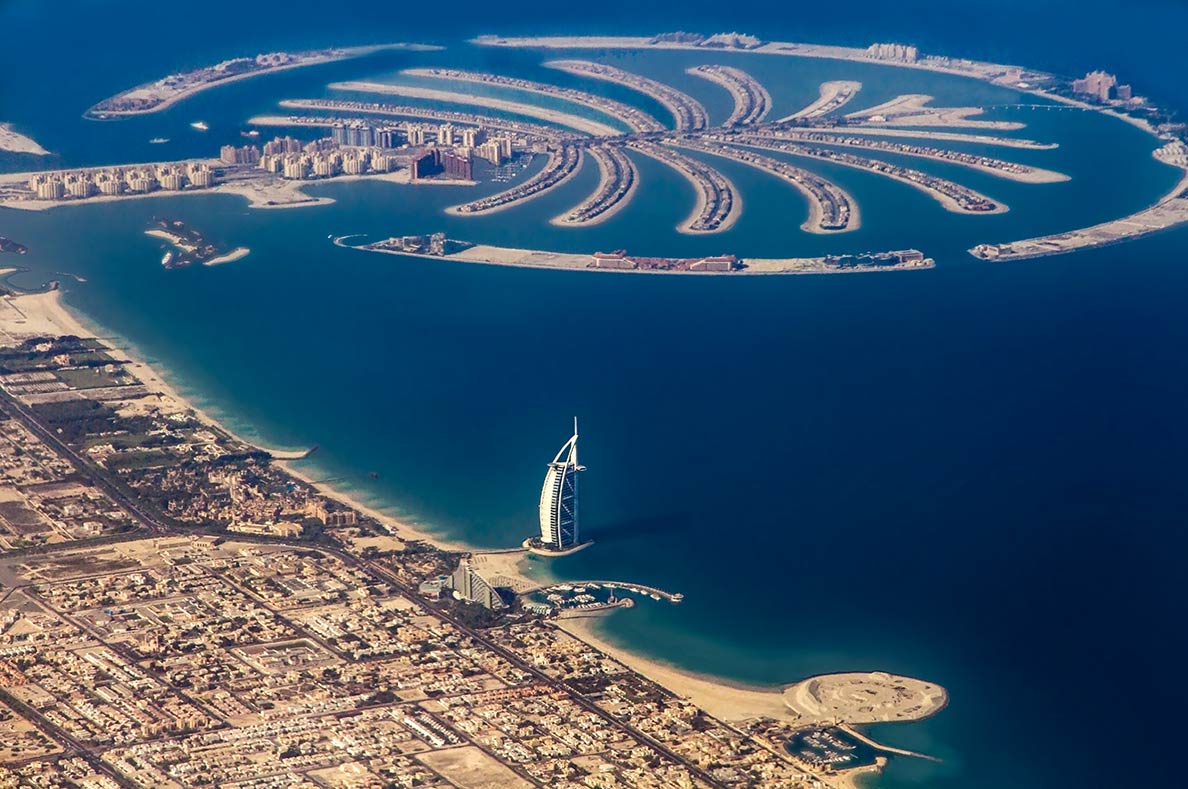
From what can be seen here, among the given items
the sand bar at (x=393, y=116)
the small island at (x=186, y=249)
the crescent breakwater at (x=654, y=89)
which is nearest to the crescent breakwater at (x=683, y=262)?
the small island at (x=186, y=249)

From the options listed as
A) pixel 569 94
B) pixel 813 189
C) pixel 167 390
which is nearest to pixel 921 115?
pixel 569 94

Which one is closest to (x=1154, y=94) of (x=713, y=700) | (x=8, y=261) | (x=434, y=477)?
(x=8, y=261)

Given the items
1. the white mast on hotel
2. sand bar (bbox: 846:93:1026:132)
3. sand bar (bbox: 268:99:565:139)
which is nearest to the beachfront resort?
the white mast on hotel

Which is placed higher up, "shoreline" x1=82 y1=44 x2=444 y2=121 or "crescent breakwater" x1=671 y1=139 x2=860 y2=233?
"shoreline" x1=82 y1=44 x2=444 y2=121

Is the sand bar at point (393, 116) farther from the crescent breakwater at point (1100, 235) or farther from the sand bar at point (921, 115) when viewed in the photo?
the crescent breakwater at point (1100, 235)

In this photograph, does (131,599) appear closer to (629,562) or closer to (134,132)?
(629,562)

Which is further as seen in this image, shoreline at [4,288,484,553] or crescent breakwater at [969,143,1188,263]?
crescent breakwater at [969,143,1188,263]

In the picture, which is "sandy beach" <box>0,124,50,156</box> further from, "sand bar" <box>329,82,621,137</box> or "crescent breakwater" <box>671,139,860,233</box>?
"crescent breakwater" <box>671,139,860,233</box>
